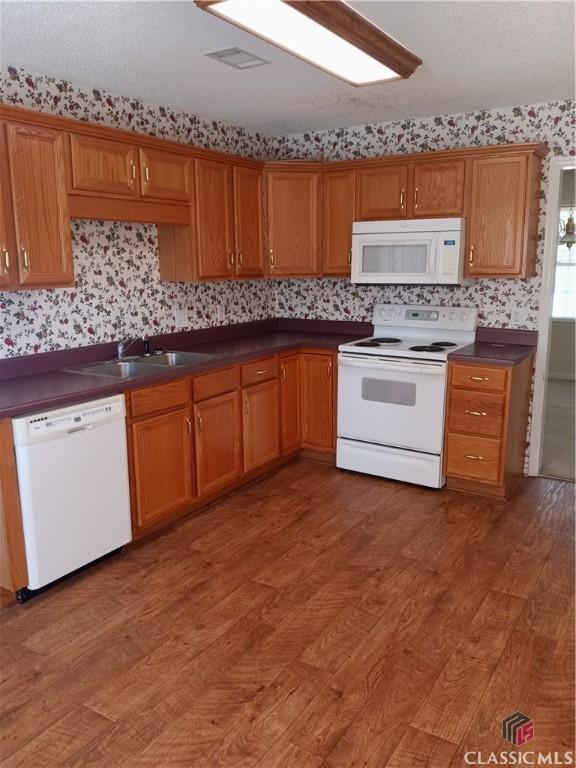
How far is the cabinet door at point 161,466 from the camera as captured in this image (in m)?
3.17

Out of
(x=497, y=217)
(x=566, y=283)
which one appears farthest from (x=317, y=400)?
(x=566, y=283)

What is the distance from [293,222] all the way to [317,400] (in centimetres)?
A: 134

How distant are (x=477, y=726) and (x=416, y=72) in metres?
3.06

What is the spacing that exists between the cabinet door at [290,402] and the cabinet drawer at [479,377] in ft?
3.77

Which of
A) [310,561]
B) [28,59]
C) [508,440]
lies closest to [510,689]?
[310,561]

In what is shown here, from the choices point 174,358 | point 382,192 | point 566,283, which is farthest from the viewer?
point 566,283

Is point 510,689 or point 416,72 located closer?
point 510,689

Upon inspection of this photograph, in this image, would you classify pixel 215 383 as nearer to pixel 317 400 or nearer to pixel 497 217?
pixel 317 400

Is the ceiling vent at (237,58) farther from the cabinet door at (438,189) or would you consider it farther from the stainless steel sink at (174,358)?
the stainless steel sink at (174,358)

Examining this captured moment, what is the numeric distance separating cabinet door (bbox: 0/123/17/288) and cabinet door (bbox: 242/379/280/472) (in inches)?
63.0

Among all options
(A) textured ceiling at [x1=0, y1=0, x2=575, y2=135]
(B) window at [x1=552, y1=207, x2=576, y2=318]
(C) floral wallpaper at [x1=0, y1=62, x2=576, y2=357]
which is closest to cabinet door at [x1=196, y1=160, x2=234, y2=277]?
(C) floral wallpaper at [x1=0, y1=62, x2=576, y2=357]

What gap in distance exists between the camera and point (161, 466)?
331cm

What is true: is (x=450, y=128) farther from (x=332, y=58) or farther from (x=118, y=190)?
(x=118, y=190)

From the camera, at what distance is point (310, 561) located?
10.1ft
